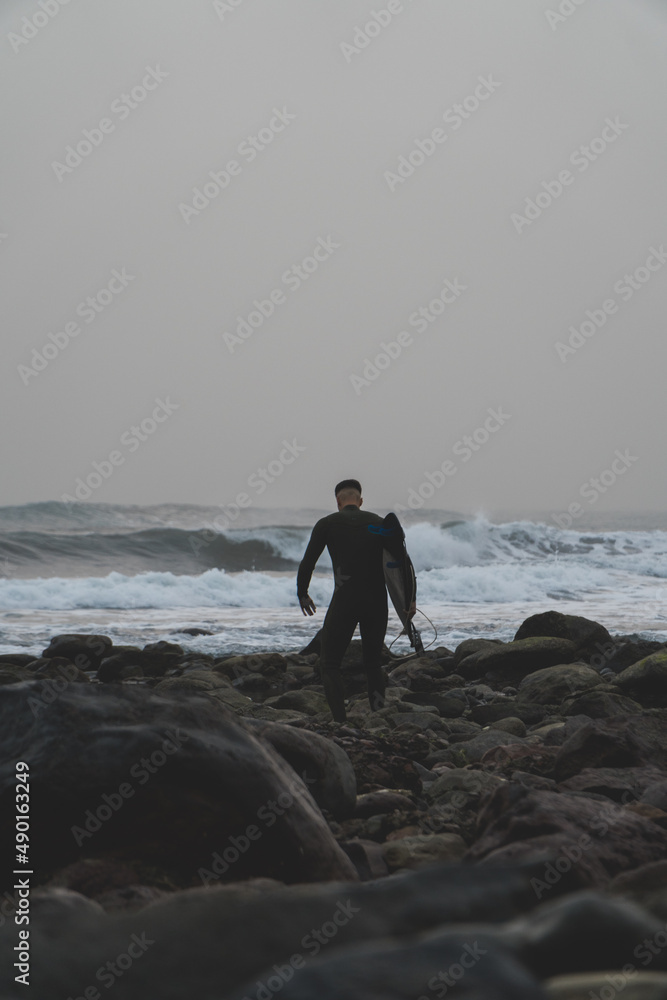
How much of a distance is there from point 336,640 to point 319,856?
151 inches

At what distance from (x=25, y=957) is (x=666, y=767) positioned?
11.4 feet

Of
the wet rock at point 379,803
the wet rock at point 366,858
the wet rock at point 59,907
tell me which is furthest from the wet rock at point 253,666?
the wet rock at point 59,907

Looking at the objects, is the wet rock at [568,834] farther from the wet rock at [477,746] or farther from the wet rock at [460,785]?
the wet rock at [477,746]

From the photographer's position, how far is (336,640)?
21.4ft

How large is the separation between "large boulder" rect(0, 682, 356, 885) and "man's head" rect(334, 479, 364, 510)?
4096mm

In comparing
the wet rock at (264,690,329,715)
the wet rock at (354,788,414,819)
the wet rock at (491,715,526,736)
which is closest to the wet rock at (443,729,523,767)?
the wet rock at (491,715,526,736)

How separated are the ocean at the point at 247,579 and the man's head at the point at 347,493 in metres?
5.30

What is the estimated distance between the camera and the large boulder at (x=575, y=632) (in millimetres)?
9953

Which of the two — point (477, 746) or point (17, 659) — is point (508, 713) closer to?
point (477, 746)

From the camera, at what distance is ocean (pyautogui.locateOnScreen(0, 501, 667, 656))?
45.2 ft

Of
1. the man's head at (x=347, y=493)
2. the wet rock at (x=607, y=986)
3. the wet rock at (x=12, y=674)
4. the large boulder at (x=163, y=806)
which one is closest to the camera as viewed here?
the wet rock at (x=607, y=986)

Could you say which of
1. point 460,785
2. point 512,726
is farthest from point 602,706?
point 460,785

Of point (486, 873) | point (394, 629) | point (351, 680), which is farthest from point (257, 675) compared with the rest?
point (486, 873)

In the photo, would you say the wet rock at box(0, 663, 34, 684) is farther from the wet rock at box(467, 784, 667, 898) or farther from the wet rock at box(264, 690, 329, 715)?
the wet rock at box(467, 784, 667, 898)
